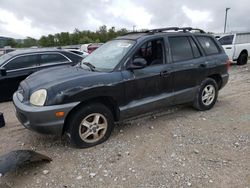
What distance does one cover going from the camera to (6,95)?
668 cm

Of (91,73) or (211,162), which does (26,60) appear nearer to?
(91,73)

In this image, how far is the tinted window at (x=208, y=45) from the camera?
534 centimetres

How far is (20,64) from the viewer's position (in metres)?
6.83

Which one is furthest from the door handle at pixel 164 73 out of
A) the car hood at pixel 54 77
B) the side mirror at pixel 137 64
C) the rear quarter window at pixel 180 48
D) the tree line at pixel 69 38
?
the tree line at pixel 69 38

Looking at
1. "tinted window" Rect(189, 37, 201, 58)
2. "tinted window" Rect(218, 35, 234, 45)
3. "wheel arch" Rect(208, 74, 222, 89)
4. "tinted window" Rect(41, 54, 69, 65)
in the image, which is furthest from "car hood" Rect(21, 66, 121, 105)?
"tinted window" Rect(218, 35, 234, 45)

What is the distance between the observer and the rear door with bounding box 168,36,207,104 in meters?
4.75

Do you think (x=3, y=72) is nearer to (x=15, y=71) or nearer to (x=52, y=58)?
(x=15, y=71)

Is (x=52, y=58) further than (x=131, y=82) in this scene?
Yes

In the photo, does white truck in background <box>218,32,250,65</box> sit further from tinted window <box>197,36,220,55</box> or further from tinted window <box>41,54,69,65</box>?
tinted window <box>41,54,69,65</box>

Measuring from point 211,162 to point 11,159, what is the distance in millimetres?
2670

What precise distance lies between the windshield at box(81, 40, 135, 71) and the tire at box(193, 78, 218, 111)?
1922mm

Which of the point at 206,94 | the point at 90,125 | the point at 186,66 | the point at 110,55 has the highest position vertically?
the point at 110,55

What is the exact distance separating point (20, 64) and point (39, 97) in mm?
3778

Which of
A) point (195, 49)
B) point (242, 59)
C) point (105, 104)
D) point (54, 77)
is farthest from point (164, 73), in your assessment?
point (242, 59)
